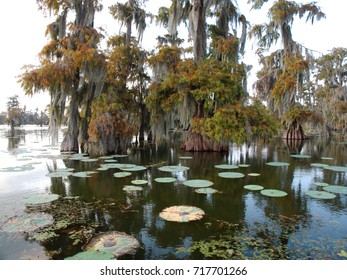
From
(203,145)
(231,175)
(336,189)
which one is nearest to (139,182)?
(231,175)

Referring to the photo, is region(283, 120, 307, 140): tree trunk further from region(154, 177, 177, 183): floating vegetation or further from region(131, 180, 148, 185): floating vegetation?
region(131, 180, 148, 185): floating vegetation

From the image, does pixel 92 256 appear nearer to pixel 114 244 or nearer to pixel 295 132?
pixel 114 244

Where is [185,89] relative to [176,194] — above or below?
above

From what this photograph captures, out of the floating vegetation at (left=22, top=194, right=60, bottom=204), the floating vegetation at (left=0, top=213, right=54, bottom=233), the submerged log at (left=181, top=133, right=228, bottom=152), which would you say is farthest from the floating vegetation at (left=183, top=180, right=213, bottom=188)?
the submerged log at (left=181, top=133, right=228, bottom=152)

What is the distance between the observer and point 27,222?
13.5ft

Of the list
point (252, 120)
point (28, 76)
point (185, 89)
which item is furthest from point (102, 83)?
point (252, 120)

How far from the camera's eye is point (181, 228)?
12.9 feet

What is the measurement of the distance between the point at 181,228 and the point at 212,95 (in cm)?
1003

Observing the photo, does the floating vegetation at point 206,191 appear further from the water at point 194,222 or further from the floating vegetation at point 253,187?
the floating vegetation at point 253,187

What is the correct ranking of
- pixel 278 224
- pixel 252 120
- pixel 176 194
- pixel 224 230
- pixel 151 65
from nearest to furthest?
pixel 224 230, pixel 278 224, pixel 176 194, pixel 252 120, pixel 151 65

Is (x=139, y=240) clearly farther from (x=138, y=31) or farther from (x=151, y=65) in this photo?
(x=138, y=31)

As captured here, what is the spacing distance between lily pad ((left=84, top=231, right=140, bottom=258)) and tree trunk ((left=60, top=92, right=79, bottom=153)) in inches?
413

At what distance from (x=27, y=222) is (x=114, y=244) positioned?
1.72 meters

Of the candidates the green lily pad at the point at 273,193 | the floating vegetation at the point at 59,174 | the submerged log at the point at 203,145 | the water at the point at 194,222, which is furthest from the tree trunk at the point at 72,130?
the green lily pad at the point at 273,193
